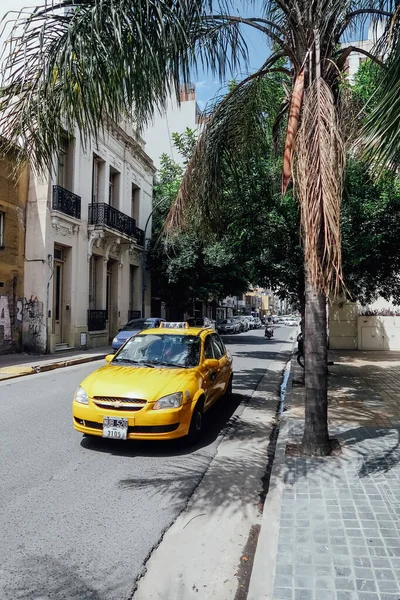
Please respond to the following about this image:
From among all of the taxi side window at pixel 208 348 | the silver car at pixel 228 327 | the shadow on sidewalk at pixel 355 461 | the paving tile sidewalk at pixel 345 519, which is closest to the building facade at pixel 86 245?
the taxi side window at pixel 208 348

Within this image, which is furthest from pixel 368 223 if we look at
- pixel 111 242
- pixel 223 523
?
pixel 111 242

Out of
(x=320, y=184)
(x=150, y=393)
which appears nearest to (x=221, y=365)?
(x=150, y=393)

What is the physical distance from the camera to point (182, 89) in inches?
210

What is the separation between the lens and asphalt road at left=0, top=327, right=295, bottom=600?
3.12m

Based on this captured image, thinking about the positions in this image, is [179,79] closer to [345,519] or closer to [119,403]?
[119,403]

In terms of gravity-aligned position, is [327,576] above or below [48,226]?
below

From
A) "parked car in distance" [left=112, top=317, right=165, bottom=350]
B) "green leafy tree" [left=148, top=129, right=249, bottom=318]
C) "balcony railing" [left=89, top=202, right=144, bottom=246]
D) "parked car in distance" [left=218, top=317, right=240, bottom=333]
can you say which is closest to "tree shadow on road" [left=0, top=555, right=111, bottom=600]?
"parked car in distance" [left=112, top=317, right=165, bottom=350]

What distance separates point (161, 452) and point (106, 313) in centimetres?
1808

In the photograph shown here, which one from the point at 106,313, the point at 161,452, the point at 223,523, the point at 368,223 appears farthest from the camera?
the point at 106,313

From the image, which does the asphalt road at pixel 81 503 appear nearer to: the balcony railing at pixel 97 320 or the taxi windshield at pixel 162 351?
the taxi windshield at pixel 162 351

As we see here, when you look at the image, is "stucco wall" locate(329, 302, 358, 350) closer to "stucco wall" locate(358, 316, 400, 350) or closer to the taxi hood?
"stucco wall" locate(358, 316, 400, 350)

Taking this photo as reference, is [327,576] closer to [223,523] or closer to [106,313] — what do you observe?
[223,523]

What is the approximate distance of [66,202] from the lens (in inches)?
775

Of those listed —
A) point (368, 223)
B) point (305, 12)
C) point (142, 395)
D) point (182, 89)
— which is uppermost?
point (305, 12)
